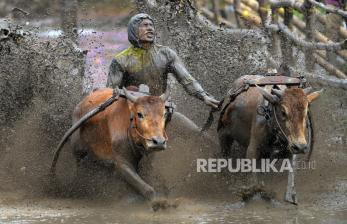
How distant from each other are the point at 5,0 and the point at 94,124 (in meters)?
9.53

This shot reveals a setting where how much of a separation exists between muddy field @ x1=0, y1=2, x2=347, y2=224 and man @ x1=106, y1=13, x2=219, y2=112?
41cm

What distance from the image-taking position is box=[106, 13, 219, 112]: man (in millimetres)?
11047

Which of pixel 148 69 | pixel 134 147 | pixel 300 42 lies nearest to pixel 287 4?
pixel 300 42

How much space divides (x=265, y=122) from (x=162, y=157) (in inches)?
55.4

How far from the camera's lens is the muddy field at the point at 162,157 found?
1002 cm

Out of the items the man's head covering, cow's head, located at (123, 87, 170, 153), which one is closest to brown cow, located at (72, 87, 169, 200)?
cow's head, located at (123, 87, 170, 153)

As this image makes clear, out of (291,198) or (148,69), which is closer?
(291,198)

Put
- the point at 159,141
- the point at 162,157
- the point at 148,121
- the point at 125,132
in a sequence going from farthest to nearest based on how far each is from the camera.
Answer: the point at 162,157, the point at 125,132, the point at 148,121, the point at 159,141

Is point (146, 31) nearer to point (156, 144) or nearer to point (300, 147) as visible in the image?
point (156, 144)

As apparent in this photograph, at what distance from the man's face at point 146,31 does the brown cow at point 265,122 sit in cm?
116

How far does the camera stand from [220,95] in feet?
41.3

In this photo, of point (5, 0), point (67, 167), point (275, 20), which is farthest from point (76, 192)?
point (5, 0)

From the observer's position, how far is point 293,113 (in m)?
10.0

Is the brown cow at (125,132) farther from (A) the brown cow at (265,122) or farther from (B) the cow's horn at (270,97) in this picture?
(A) the brown cow at (265,122)
